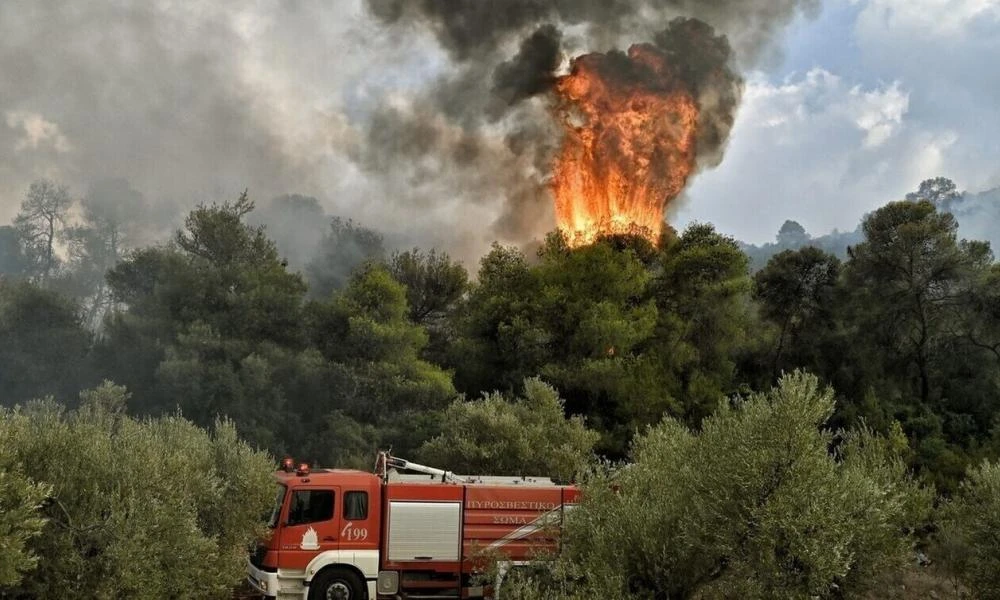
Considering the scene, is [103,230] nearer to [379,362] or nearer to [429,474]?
A: [379,362]

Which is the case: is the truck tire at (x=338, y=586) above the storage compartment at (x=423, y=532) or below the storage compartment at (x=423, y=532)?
below

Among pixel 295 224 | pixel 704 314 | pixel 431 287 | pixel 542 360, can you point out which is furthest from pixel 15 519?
pixel 295 224

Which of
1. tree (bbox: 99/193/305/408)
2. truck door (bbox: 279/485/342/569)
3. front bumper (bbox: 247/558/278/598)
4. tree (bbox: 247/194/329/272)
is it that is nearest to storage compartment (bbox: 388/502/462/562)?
truck door (bbox: 279/485/342/569)

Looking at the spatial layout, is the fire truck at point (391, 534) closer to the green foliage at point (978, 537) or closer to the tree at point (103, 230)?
the green foliage at point (978, 537)

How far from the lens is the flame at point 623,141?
9556cm

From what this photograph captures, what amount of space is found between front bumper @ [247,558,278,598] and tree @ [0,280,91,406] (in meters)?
48.6

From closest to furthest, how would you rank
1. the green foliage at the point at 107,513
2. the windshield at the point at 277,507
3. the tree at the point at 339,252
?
the green foliage at the point at 107,513
the windshield at the point at 277,507
the tree at the point at 339,252

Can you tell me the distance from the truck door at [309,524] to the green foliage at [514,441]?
13.5 metres

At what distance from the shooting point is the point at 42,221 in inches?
5290

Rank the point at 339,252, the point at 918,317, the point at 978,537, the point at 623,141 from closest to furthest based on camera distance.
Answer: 1. the point at 978,537
2. the point at 918,317
3. the point at 623,141
4. the point at 339,252

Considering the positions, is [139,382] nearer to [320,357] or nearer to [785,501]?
[320,357]

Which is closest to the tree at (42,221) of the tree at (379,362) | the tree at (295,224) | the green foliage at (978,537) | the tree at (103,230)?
the tree at (103,230)

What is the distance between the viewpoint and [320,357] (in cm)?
5769

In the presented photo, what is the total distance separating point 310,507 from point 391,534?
2.74 m
